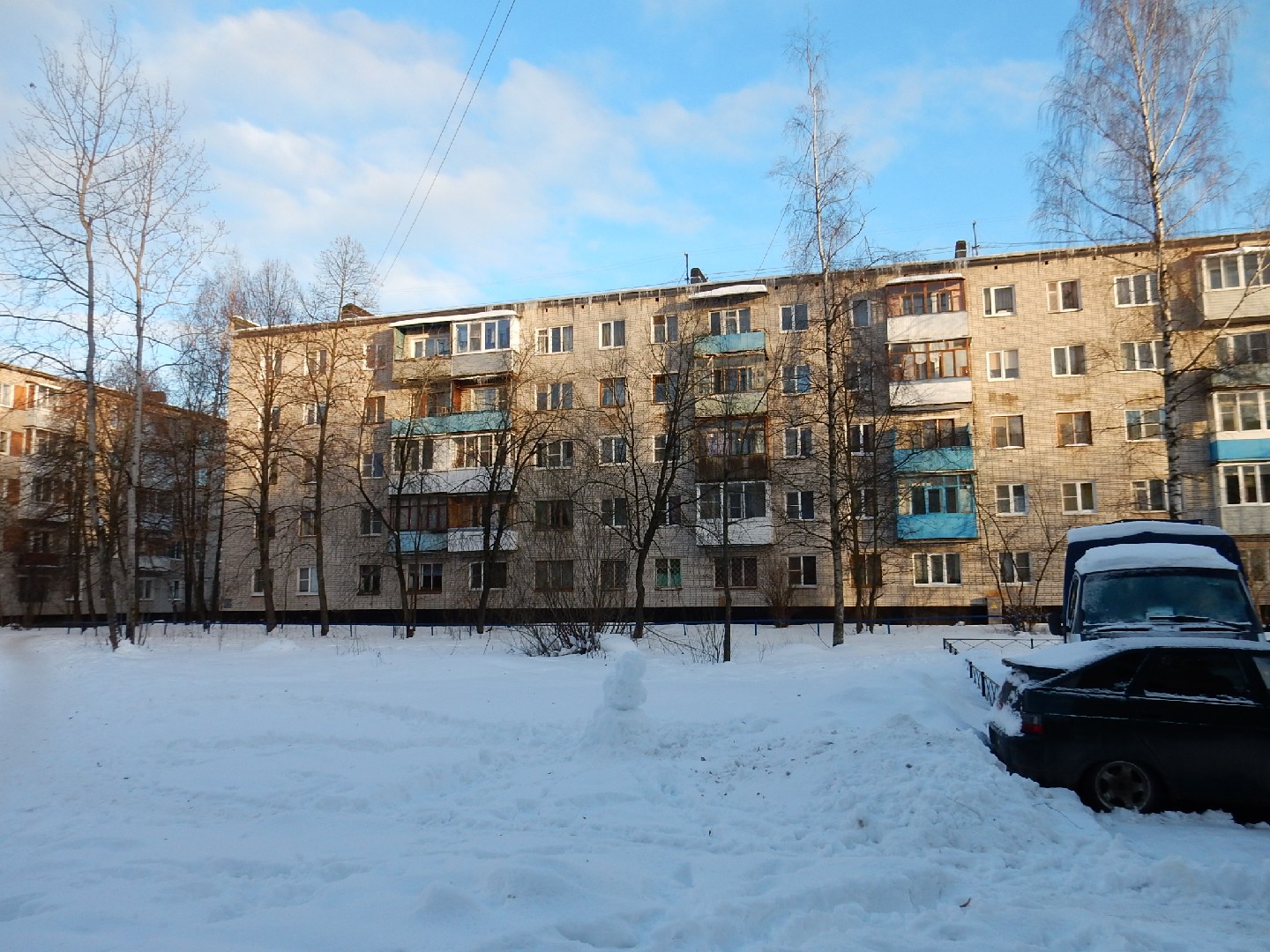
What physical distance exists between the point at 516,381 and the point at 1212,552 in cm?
2925

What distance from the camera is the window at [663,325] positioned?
40219mm

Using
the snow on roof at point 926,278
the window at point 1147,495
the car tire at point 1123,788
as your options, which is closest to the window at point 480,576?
the snow on roof at point 926,278

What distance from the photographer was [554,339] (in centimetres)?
4362

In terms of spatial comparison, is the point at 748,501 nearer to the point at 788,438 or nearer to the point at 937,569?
the point at 788,438

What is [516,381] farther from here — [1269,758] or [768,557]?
[1269,758]

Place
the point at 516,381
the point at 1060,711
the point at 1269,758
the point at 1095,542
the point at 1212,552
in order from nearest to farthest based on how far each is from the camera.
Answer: the point at 1269,758, the point at 1060,711, the point at 1212,552, the point at 1095,542, the point at 516,381

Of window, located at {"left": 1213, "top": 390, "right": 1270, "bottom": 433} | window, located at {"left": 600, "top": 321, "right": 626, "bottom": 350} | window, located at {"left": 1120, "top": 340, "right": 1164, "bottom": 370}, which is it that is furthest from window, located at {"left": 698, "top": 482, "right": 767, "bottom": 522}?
window, located at {"left": 1213, "top": 390, "right": 1270, "bottom": 433}

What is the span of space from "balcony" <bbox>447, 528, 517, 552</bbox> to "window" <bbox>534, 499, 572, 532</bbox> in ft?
9.23

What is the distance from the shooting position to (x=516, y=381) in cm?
3647

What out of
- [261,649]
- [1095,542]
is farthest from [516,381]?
[1095,542]

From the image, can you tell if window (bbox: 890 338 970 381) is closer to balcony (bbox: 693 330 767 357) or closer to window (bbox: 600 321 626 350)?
balcony (bbox: 693 330 767 357)

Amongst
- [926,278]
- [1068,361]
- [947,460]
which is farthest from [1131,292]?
[947,460]

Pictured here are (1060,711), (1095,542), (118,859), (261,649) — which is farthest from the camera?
(261,649)

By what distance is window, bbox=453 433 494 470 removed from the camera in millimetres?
41031
